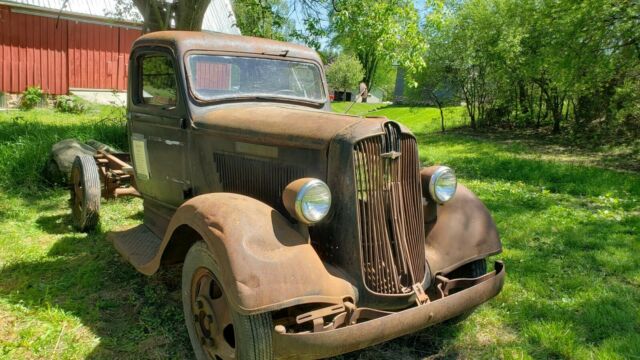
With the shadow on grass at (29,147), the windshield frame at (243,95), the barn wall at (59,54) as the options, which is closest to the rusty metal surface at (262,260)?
the windshield frame at (243,95)

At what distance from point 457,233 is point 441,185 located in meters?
0.32

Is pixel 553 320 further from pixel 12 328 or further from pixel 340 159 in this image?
pixel 12 328

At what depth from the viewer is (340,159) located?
2.62m

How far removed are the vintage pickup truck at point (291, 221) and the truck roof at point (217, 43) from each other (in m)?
0.02

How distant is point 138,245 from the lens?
12.6ft

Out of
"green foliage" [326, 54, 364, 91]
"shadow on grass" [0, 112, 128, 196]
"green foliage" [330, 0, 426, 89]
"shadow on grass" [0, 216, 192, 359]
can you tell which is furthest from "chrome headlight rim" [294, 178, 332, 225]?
"green foliage" [326, 54, 364, 91]

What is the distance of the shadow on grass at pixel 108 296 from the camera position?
315 centimetres

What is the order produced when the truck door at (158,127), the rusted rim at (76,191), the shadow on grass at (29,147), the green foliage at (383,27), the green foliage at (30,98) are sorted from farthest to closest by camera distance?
the green foliage at (30,98)
the green foliage at (383,27)
the shadow on grass at (29,147)
the rusted rim at (76,191)
the truck door at (158,127)

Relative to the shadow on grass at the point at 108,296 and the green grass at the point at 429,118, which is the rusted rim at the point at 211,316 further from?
the green grass at the point at 429,118

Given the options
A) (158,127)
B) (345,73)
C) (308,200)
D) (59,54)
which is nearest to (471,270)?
(308,200)

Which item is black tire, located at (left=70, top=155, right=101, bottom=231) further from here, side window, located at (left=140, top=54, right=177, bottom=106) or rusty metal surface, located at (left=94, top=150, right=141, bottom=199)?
side window, located at (left=140, top=54, right=177, bottom=106)

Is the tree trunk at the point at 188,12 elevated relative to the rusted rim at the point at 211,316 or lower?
elevated

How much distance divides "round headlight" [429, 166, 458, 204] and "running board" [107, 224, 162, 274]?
72.7 inches

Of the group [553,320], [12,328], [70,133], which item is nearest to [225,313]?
[12,328]
